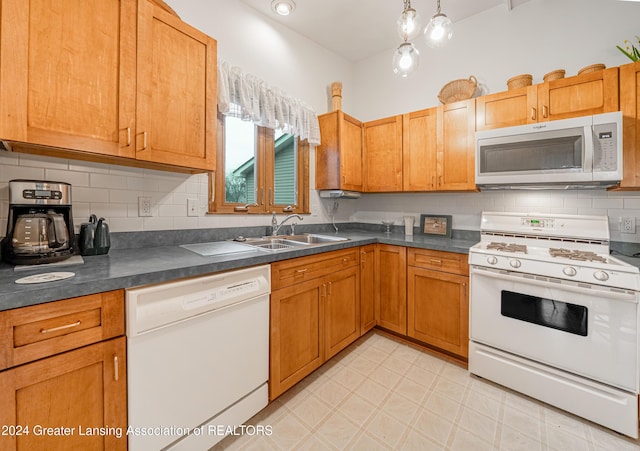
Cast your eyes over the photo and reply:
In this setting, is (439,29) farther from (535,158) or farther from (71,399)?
(71,399)

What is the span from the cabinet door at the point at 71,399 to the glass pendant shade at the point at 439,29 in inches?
75.6

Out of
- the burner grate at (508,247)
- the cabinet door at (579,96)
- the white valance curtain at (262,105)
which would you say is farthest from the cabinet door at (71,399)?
the cabinet door at (579,96)

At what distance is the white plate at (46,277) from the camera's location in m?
0.93

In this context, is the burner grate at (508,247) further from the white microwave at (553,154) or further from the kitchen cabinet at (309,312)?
the kitchen cabinet at (309,312)

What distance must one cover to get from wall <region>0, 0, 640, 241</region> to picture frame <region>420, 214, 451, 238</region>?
3.5 inches

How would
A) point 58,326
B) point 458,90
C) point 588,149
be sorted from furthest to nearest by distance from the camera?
point 458,90
point 588,149
point 58,326

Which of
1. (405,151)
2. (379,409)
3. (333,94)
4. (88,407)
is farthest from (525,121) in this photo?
(88,407)

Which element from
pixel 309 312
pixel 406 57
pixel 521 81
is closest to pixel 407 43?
pixel 406 57

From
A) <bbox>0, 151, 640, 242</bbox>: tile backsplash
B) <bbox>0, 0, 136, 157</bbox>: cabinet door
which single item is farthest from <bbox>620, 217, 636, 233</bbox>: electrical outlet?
<bbox>0, 0, 136, 157</bbox>: cabinet door

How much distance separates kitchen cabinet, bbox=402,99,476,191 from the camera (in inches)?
90.2

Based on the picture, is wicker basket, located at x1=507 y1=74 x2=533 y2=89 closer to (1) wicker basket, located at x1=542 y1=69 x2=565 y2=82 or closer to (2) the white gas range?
(1) wicker basket, located at x1=542 y1=69 x2=565 y2=82

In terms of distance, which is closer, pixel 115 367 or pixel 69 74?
pixel 115 367

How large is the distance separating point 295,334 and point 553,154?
7.02 ft

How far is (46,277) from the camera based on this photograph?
0.97 metres
